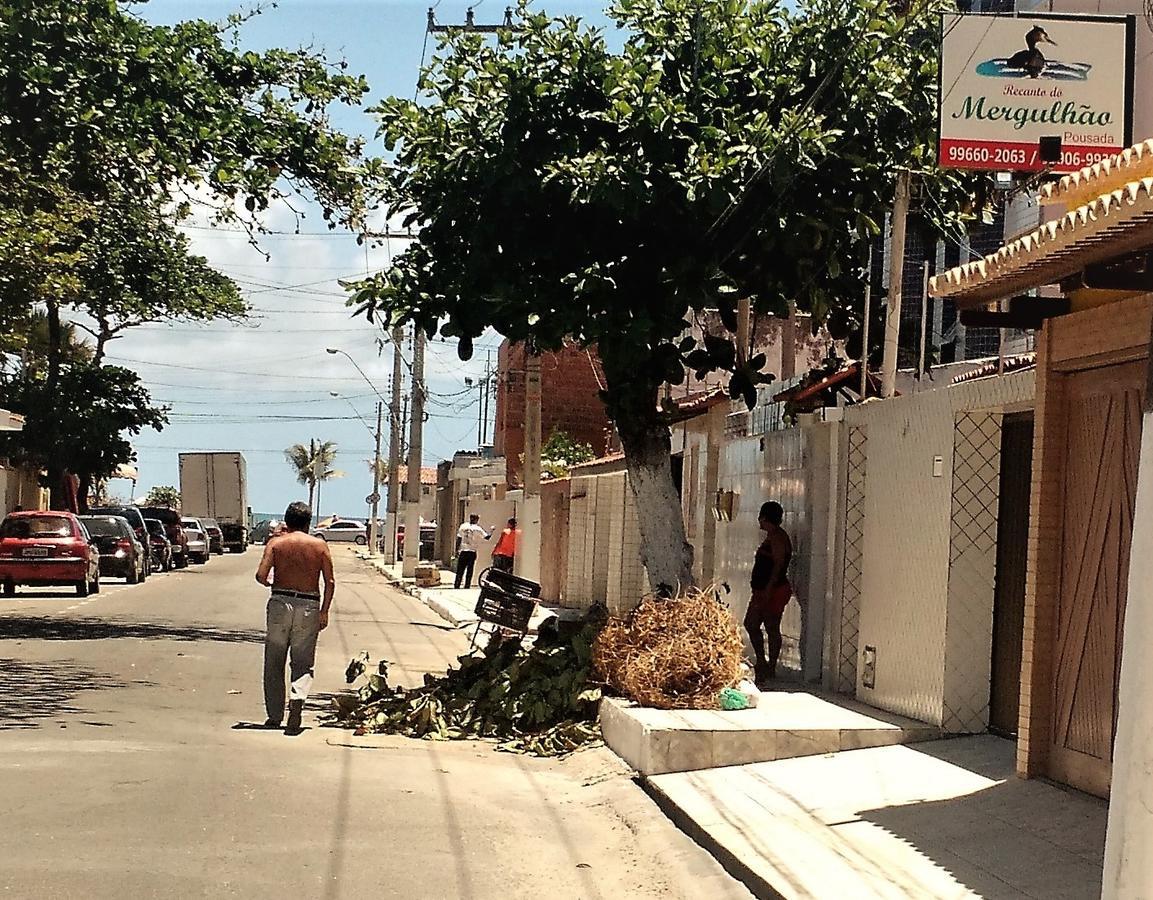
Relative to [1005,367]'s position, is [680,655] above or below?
below

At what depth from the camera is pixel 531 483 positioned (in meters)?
30.1

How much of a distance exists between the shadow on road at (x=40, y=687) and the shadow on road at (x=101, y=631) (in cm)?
372

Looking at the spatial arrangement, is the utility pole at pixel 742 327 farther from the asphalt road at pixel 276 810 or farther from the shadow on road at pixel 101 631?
the shadow on road at pixel 101 631

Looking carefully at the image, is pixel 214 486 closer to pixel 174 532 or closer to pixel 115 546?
pixel 174 532

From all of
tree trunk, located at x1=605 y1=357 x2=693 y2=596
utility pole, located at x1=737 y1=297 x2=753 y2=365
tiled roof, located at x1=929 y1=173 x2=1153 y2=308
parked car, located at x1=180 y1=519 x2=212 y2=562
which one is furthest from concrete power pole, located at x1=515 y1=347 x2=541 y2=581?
parked car, located at x1=180 y1=519 x2=212 y2=562

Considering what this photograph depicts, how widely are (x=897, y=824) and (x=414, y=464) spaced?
3771cm

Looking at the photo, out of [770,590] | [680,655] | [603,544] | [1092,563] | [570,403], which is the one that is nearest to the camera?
[1092,563]

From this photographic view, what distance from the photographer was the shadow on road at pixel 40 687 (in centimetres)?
1288

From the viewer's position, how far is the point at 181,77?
65.2ft

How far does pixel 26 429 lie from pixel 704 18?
3531 centimetres

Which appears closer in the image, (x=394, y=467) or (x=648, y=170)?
(x=648, y=170)

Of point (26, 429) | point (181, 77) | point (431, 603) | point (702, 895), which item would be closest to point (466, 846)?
point (702, 895)

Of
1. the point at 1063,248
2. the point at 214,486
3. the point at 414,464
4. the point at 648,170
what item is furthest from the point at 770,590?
the point at 214,486

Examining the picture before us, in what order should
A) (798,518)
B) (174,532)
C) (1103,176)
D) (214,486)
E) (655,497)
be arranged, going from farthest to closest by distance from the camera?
(214,486) < (174,532) < (798,518) < (655,497) < (1103,176)
